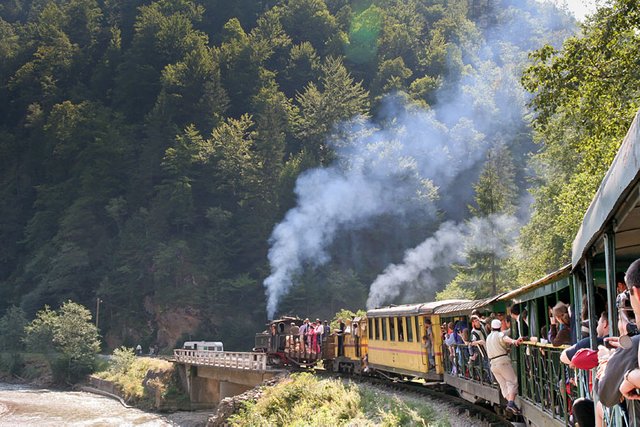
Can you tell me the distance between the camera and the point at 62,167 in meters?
92.1

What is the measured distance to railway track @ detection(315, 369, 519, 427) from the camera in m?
14.8

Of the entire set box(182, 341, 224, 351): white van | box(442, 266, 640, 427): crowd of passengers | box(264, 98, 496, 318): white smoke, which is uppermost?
box(264, 98, 496, 318): white smoke

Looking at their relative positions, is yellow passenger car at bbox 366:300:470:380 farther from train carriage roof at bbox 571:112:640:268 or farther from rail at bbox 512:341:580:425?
train carriage roof at bbox 571:112:640:268

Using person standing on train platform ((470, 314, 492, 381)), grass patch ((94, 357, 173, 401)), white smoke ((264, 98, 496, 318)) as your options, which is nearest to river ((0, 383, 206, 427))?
grass patch ((94, 357, 173, 401))

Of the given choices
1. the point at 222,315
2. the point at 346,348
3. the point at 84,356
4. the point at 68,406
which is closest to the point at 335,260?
the point at 222,315

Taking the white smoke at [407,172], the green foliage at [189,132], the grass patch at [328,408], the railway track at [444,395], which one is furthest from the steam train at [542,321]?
the green foliage at [189,132]

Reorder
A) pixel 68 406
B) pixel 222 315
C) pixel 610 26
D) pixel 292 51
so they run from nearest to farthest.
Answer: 1. pixel 610 26
2. pixel 68 406
3. pixel 222 315
4. pixel 292 51

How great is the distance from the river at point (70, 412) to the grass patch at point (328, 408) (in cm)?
1118

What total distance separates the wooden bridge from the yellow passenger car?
8.92m

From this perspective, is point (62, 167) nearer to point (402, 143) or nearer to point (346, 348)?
point (402, 143)

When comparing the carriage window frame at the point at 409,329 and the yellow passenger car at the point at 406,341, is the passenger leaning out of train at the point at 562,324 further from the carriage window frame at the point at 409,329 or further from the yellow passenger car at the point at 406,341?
the carriage window frame at the point at 409,329

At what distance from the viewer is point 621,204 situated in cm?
457

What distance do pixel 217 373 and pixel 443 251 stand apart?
37813 mm

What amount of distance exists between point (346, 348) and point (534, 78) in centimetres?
1461
